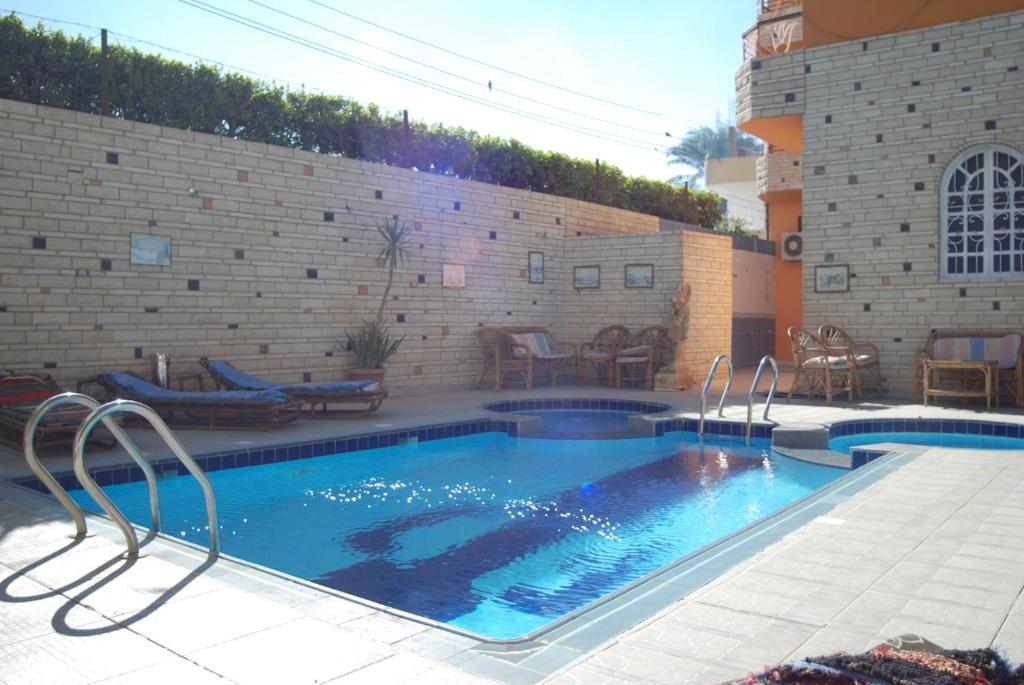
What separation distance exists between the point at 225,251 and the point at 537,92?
376 inches

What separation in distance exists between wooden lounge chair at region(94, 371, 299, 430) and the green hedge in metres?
3.14

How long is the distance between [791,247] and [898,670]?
53.5ft

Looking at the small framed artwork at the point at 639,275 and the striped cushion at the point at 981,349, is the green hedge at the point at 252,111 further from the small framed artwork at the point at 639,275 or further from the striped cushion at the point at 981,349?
the striped cushion at the point at 981,349

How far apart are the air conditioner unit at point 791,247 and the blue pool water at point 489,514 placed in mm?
10277

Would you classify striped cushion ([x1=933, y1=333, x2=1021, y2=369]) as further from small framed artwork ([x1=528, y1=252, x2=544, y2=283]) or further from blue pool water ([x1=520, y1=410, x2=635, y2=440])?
small framed artwork ([x1=528, y1=252, x2=544, y2=283])

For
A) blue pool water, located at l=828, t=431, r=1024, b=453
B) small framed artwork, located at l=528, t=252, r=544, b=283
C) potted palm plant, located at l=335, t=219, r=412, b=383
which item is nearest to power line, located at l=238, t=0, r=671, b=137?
potted palm plant, located at l=335, t=219, r=412, b=383

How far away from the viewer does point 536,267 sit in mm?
13617

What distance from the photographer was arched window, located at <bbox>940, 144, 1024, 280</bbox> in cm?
992

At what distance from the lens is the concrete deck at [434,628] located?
246 centimetres

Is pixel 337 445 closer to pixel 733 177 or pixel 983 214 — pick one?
pixel 983 214

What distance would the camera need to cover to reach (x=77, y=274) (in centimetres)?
824

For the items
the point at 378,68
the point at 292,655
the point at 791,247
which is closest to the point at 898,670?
the point at 292,655

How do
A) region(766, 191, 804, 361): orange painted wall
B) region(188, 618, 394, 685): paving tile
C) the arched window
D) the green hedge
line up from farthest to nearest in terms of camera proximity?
region(766, 191, 804, 361): orange painted wall → the arched window → the green hedge → region(188, 618, 394, 685): paving tile

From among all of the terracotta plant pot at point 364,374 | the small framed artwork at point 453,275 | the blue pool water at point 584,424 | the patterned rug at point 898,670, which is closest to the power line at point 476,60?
the small framed artwork at point 453,275
